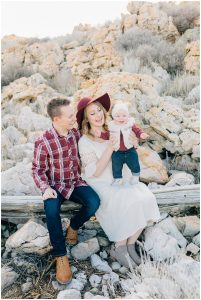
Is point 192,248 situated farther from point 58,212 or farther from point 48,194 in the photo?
point 48,194

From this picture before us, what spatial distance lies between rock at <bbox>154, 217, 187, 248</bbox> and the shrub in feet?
23.8

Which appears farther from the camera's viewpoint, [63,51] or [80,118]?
[63,51]

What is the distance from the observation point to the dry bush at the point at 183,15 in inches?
484

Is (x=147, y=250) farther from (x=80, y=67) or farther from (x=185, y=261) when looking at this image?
(x=80, y=67)

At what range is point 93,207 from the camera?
418 centimetres

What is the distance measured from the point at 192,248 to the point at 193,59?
19.5 ft

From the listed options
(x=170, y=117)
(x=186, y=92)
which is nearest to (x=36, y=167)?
(x=170, y=117)

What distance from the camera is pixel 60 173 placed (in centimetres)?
431

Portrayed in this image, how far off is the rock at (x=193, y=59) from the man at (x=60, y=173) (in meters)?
5.54

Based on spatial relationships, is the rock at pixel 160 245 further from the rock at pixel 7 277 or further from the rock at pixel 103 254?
the rock at pixel 7 277

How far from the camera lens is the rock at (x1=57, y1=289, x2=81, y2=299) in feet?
12.8

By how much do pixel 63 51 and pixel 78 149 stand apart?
8.67m

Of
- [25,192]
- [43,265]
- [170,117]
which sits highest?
[170,117]

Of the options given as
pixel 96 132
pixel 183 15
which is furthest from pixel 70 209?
pixel 183 15
